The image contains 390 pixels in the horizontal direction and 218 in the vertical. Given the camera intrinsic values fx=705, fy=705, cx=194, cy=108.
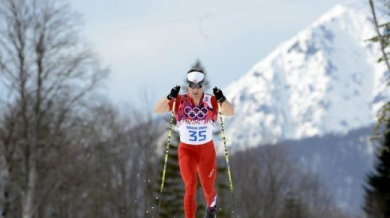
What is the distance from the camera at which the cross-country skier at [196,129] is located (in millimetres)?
10281

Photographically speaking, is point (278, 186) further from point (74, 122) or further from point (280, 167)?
point (74, 122)

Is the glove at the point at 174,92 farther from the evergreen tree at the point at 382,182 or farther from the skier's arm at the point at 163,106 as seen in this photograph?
the evergreen tree at the point at 382,182

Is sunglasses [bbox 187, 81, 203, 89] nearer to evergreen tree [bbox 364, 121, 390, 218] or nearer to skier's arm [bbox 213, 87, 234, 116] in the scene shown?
skier's arm [bbox 213, 87, 234, 116]

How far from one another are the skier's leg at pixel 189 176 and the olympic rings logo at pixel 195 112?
53 cm

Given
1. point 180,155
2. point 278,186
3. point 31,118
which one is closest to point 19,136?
→ point 31,118

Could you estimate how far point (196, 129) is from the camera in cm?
1048

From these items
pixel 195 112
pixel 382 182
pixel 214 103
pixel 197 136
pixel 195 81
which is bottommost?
pixel 197 136

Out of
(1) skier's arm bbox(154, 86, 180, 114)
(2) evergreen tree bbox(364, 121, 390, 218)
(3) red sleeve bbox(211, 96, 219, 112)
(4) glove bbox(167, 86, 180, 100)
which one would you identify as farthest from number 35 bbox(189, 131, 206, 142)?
(2) evergreen tree bbox(364, 121, 390, 218)

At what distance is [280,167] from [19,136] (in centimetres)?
4013

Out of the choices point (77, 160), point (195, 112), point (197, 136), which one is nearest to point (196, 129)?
point (197, 136)

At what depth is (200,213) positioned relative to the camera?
142 feet

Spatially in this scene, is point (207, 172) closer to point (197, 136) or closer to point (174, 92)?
point (197, 136)

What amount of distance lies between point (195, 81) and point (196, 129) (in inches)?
30.1

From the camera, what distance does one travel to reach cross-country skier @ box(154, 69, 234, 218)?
33.7ft
